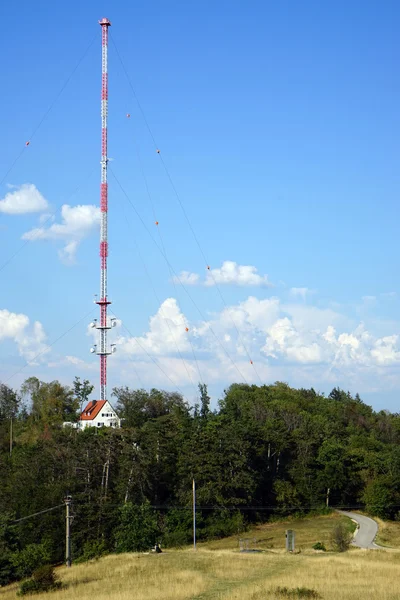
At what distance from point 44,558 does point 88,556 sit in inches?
295

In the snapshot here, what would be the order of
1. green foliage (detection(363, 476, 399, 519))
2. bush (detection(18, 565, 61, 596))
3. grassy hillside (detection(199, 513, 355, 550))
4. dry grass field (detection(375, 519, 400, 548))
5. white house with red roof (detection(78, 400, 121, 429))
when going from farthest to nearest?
white house with red roof (detection(78, 400, 121, 429)) < green foliage (detection(363, 476, 399, 519)) < dry grass field (detection(375, 519, 400, 548)) < grassy hillside (detection(199, 513, 355, 550)) < bush (detection(18, 565, 61, 596))

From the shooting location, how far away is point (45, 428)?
12319 centimetres

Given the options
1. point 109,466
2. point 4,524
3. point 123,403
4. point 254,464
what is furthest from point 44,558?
point 123,403

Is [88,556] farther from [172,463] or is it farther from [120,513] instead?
[172,463]

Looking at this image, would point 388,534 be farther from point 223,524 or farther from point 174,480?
point 174,480

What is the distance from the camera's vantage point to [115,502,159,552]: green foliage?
7112 centimetres

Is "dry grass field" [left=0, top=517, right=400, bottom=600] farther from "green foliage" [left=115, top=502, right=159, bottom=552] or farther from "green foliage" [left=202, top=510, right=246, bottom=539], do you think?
"green foliage" [left=202, top=510, right=246, bottom=539]

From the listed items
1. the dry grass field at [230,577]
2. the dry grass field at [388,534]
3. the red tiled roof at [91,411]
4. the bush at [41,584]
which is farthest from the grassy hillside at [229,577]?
the red tiled roof at [91,411]

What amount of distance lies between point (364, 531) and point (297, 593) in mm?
49977

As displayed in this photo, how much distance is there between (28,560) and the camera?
66312 mm

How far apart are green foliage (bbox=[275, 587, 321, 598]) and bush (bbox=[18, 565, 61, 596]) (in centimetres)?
1684

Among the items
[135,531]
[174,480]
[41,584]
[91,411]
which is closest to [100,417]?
[91,411]

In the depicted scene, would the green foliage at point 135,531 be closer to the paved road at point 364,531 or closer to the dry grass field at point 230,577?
the dry grass field at point 230,577

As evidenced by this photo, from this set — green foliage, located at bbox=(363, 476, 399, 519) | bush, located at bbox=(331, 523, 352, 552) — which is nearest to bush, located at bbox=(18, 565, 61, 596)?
bush, located at bbox=(331, 523, 352, 552)
